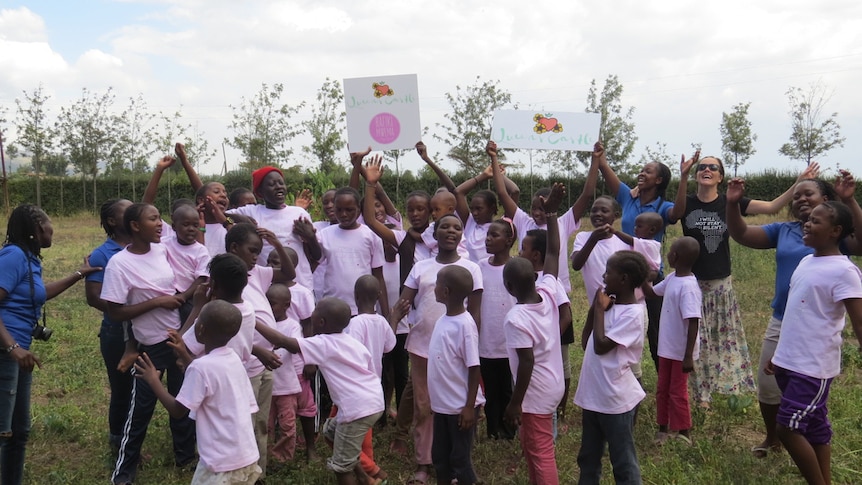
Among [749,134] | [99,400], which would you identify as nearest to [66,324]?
[99,400]

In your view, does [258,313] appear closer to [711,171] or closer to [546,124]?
[711,171]

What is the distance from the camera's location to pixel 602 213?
4977 millimetres

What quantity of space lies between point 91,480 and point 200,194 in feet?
6.93

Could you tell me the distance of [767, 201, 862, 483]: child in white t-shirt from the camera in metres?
3.71

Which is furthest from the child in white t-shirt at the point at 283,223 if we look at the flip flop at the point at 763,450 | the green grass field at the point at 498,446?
the flip flop at the point at 763,450

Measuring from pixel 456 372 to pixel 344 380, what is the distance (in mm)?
637

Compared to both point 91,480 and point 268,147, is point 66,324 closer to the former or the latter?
point 91,480

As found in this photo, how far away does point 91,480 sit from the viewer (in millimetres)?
4504

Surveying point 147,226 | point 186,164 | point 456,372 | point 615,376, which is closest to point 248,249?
point 147,226

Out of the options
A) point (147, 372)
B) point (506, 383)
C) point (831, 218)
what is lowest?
point (506, 383)

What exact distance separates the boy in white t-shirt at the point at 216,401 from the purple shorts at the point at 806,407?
9.45 ft

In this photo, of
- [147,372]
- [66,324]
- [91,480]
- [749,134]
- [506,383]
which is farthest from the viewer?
[749,134]

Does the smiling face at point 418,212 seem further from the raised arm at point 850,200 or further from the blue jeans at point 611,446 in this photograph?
the raised arm at point 850,200

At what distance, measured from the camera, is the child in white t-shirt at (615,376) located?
3660mm
